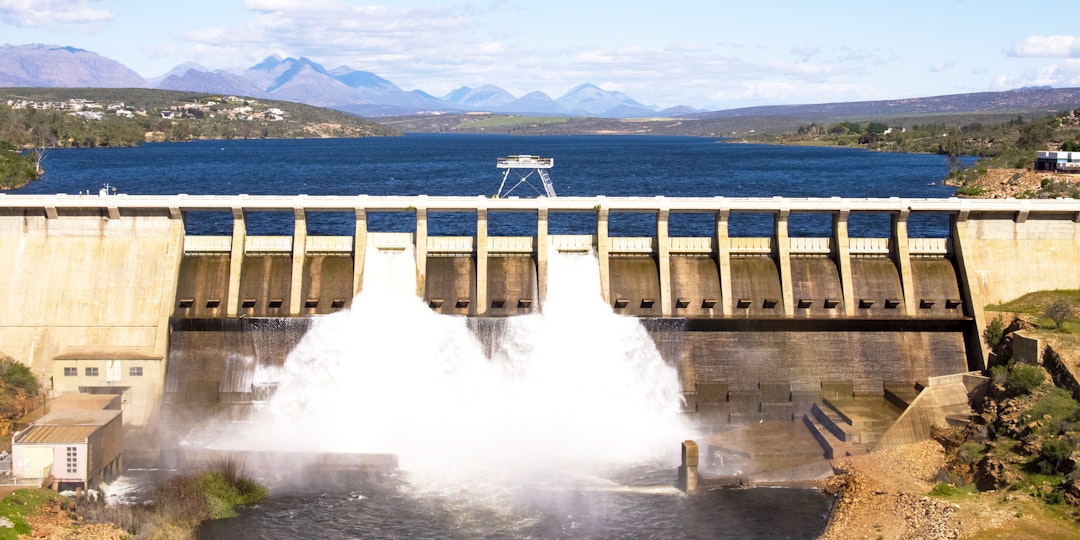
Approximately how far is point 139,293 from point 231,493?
592 inches

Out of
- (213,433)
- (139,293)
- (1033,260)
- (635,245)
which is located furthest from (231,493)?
(1033,260)

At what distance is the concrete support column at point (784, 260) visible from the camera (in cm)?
5156

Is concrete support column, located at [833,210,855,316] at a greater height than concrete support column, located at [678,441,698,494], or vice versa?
concrete support column, located at [833,210,855,316]

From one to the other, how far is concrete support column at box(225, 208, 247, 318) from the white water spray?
3924 millimetres

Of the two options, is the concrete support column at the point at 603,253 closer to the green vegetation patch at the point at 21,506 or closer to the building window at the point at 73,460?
the building window at the point at 73,460

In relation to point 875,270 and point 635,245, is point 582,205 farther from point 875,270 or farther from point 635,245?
point 875,270

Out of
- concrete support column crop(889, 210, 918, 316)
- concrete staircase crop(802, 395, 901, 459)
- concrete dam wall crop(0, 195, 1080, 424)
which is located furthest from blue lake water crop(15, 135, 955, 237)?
concrete staircase crop(802, 395, 901, 459)

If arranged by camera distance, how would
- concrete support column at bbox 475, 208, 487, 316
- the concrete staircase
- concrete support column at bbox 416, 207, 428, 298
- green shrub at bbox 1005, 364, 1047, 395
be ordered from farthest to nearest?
concrete support column at bbox 416, 207, 428, 298 < concrete support column at bbox 475, 208, 487, 316 < the concrete staircase < green shrub at bbox 1005, 364, 1047, 395

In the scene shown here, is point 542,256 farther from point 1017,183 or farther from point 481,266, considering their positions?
point 1017,183

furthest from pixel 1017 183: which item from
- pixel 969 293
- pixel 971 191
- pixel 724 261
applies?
pixel 724 261

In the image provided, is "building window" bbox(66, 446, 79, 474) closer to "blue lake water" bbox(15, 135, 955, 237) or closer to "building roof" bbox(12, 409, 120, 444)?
"building roof" bbox(12, 409, 120, 444)

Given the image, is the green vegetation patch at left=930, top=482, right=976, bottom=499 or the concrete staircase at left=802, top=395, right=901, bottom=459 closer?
the green vegetation patch at left=930, top=482, right=976, bottom=499

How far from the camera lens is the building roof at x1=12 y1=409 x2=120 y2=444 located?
126 ft

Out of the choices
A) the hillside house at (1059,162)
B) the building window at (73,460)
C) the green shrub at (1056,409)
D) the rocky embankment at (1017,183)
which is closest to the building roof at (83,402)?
the building window at (73,460)
